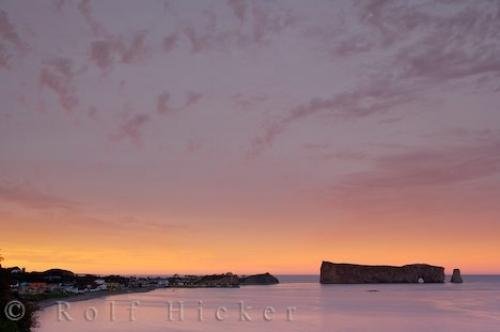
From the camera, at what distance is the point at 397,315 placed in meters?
106

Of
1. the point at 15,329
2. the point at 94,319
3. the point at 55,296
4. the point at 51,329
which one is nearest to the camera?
the point at 15,329

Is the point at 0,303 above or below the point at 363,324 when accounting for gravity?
above

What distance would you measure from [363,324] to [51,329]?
4054 centimetres

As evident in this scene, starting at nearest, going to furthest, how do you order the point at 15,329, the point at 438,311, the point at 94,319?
the point at 15,329
the point at 94,319
the point at 438,311

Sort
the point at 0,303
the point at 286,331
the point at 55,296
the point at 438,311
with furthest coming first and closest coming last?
1. the point at 55,296
2. the point at 438,311
3. the point at 286,331
4. the point at 0,303

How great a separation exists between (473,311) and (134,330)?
72760 millimetres

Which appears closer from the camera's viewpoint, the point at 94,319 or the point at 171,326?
the point at 171,326

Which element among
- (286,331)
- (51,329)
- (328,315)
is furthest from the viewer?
(328,315)

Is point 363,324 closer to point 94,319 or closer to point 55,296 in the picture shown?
point 94,319

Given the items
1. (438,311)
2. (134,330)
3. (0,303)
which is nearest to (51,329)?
(134,330)

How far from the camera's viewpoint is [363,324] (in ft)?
281

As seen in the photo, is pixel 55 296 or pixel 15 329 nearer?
pixel 15 329

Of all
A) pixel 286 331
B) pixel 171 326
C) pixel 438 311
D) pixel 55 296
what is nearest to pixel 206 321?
pixel 171 326

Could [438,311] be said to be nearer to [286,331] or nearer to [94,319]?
[286,331]
